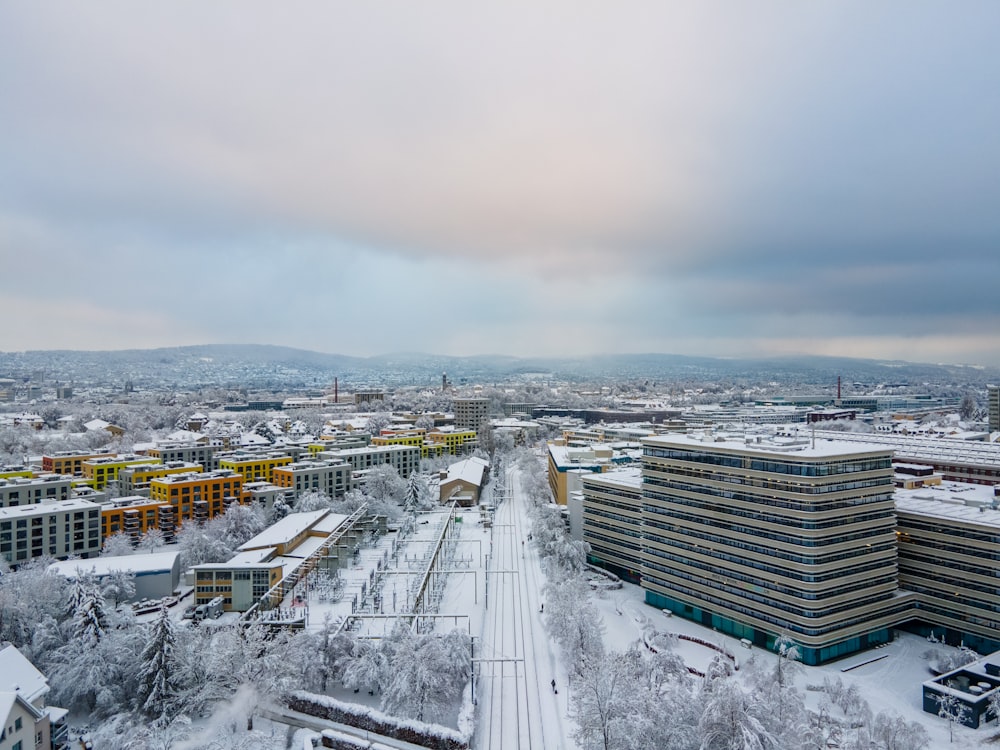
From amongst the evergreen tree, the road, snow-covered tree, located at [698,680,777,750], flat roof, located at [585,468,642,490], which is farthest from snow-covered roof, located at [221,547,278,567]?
snow-covered tree, located at [698,680,777,750]

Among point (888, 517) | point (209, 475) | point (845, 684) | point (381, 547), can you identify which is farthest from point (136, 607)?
point (888, 517)

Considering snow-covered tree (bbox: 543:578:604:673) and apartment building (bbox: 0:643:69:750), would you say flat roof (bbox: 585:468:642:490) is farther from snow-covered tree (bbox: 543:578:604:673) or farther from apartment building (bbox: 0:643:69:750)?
apartment building (bbox: 0:643:69:750)

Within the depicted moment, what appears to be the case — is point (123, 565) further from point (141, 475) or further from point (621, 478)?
point (621, 478)

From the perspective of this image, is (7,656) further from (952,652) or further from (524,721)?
(952,652)

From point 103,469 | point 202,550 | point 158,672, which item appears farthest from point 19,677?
point 103,469

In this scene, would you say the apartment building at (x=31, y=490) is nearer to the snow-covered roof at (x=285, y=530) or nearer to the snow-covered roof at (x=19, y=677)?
the snow-covered roof at (x=285, y=530)

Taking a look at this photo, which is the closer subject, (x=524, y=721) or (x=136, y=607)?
(x=524, y=721)
